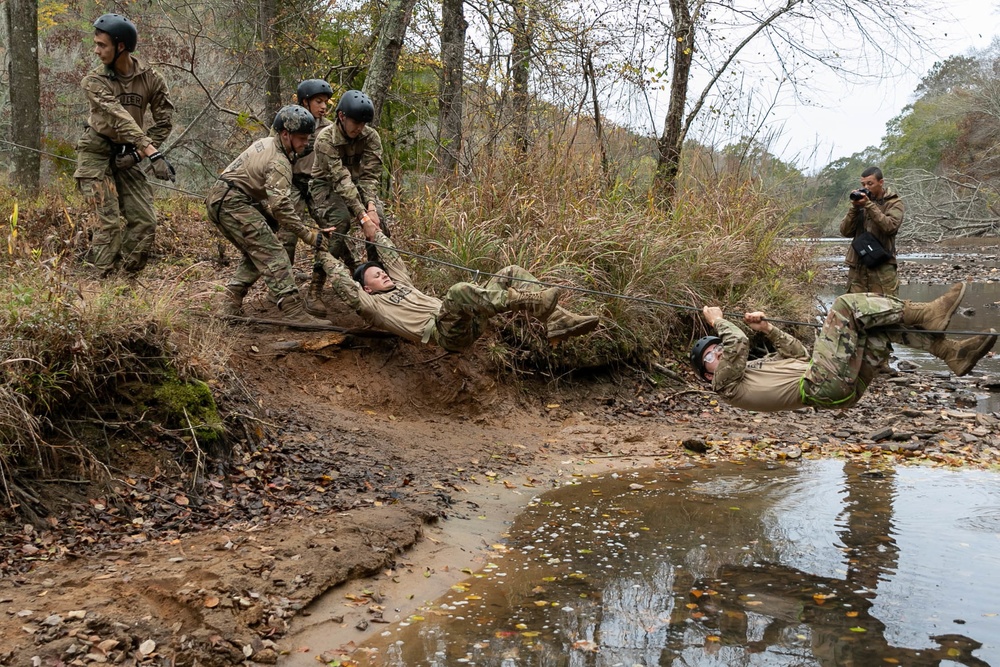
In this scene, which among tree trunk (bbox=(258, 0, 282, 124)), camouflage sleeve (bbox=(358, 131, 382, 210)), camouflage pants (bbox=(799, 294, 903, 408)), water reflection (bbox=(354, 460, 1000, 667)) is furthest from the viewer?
tree trunk (bbox=(258, 0, 282, 124))

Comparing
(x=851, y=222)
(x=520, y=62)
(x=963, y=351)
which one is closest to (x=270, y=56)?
(x=520, y=62)

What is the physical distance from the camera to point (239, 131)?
13391 millimetres

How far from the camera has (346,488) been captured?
19.2 feet

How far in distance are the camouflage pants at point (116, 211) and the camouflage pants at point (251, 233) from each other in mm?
565

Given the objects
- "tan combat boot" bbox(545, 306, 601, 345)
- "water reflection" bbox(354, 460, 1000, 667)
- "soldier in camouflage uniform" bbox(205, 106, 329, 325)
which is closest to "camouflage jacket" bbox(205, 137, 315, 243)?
"soldier in camouflage uniform" bbox(205, 106, 329, 325)

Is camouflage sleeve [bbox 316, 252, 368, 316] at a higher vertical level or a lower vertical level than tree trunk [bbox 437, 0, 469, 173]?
lower

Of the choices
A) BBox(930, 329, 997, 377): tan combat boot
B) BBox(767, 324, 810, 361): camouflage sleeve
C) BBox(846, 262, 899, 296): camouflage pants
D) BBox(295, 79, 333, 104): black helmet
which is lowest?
BBox(767, 324, 810, 361): camouflage sleeve

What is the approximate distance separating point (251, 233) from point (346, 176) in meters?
0.98

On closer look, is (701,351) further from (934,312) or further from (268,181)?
(268,181)

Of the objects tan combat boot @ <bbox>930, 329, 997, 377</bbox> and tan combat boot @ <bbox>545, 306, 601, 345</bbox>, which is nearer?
tan combat boot @ <bbox>930, 329, 997, 377</bbox>

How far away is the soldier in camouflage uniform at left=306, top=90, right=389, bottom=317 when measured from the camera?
7.46 metres

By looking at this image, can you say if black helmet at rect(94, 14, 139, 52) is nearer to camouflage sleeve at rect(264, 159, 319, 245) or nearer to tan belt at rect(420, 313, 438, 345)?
camouflage sleeve at rect(264, 159, 319, 245)

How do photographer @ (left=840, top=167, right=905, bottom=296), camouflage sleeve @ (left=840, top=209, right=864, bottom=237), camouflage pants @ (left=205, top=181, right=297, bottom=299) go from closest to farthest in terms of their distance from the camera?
camouflage pants @ (left=205, top=181, right=297, bottom=299) → photographer @ (left=840, top=167, right=905, bottom=296) → camouflage sleeve @ (left=840, top=209, right=864, bottom=237)

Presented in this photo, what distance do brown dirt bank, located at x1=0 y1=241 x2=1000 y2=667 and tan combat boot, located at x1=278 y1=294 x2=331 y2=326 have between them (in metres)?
0.18
